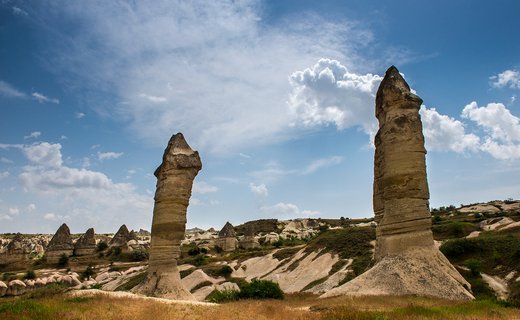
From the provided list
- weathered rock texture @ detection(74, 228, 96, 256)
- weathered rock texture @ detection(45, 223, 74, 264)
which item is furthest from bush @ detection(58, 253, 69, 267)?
weathered rock texture @ detection(74, 228, 96, 256)

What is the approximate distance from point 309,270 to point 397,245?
15724mm

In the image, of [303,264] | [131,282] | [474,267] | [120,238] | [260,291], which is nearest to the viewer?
[260,291]

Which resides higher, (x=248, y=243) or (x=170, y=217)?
(x=170, y=217)

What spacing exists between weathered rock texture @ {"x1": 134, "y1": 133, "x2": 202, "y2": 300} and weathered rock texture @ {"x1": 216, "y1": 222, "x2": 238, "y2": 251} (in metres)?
40.0

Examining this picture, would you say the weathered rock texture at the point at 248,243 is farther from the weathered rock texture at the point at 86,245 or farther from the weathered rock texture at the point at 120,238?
the weathered rock texture at the point at 86,245

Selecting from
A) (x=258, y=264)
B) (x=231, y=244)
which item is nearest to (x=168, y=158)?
(x=258, y=264)

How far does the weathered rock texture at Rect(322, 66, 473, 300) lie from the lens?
560 inches

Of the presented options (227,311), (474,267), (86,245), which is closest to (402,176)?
(474,267)

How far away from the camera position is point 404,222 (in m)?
15.9

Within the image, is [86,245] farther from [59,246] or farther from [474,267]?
[474,267]

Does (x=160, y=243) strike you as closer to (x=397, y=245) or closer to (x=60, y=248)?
(x=397, y=245)

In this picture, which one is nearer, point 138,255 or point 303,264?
point 303,264

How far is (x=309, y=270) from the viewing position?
100 ft

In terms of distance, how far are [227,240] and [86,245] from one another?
63.7ft
